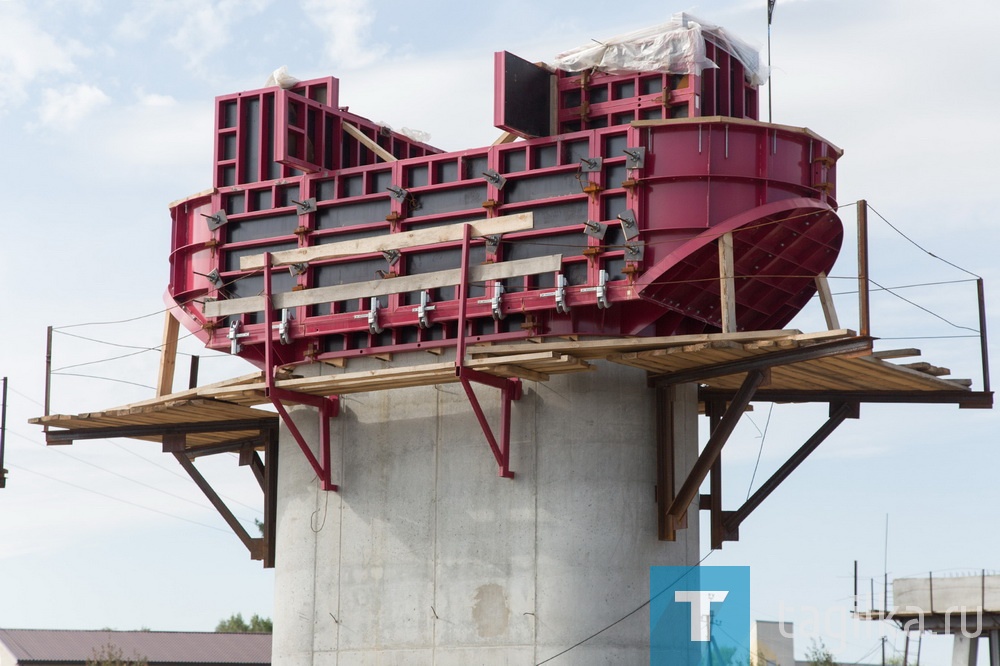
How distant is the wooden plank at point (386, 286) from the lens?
29.2 metres

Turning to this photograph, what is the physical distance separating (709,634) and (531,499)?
13.5 feet

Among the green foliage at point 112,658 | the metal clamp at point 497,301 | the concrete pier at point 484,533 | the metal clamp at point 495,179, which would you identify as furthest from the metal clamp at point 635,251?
the green foliage at point 112,658

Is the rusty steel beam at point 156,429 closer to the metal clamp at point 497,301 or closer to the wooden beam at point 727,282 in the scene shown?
the metal clamp at point 497,301

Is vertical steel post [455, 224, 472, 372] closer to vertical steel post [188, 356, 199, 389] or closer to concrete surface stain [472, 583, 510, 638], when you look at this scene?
concrete surface stain [472, 583, 510, 638]

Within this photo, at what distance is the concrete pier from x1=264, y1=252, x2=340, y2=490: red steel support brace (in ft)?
1.07

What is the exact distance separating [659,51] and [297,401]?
9603 millimetres

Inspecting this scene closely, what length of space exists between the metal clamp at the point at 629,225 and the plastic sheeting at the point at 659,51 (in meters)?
2.98

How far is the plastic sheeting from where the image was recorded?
30250mm

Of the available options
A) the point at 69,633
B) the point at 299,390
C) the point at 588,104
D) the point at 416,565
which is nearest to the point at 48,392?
the point at 299,390

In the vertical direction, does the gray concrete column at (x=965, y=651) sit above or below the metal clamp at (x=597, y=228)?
below

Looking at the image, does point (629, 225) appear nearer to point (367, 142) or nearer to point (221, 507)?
point (367, 142)

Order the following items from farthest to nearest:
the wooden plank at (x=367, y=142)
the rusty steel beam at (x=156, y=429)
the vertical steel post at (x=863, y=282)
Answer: the rusty steel beam at (x=156, y=429) → the wooden plank at (x=367, y=142) → the vertical steel post at (x=863, y=282)

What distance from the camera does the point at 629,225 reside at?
2944cm

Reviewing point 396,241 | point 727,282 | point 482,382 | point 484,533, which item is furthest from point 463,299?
point 727,282
